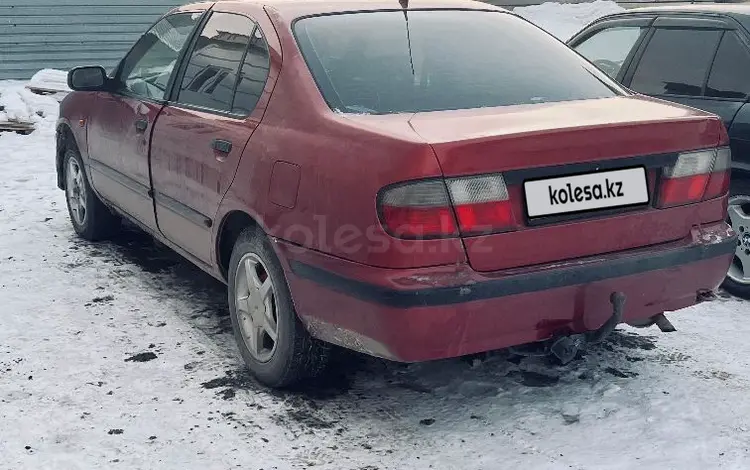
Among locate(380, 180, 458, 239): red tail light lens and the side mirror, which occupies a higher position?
the side mirror

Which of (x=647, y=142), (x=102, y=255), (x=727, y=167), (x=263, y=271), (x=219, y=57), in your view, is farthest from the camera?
(x=102, y=255)

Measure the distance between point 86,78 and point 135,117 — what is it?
2.11ft

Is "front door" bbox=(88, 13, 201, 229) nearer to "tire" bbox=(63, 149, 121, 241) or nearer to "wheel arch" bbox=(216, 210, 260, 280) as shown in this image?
"tire" bbox=(63, 149, 121, 241)

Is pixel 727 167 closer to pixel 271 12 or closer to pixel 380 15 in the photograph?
pixel 380 15

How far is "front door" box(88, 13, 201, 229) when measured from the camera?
14.5 ft

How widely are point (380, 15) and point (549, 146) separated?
1.22m

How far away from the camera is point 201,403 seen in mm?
3381

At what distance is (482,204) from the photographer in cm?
277

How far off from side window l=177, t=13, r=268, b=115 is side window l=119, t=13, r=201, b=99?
222 millimetres

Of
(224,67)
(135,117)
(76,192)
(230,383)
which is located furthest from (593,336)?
(76,192)

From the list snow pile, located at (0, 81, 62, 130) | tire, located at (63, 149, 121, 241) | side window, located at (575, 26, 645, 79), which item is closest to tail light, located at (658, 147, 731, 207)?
side window, located at (575, 26, 645, 79)

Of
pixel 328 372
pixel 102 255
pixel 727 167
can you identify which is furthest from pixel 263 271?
pixel 102 255

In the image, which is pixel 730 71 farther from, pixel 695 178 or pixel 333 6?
pixel 333 6

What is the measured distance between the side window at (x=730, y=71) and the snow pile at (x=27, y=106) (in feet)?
25.0
